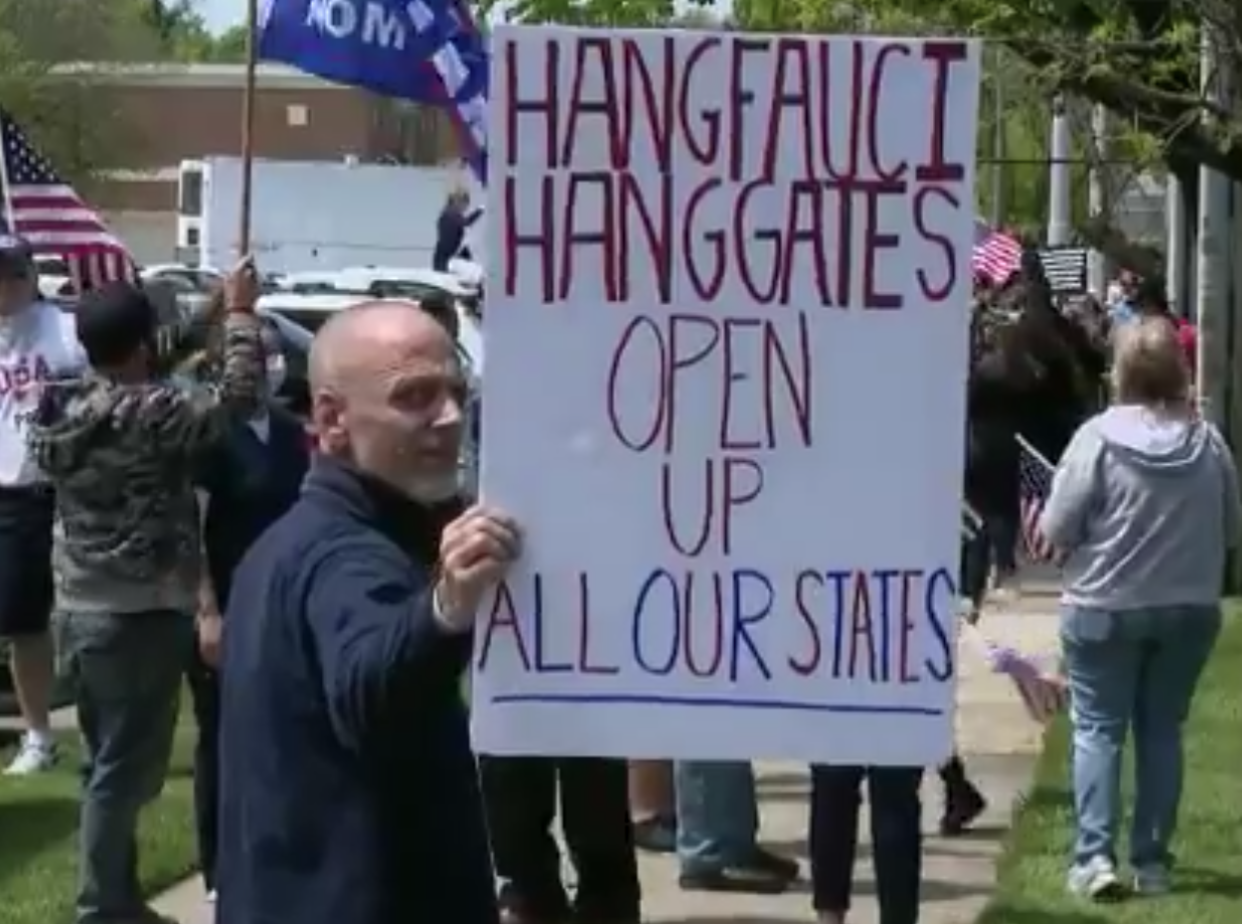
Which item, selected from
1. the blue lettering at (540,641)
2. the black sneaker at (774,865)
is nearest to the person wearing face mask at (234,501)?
the black sneaker at (774,865)

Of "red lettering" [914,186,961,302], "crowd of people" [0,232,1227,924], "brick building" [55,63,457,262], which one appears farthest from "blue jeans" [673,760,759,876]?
"brick building" [55,63,457,262]

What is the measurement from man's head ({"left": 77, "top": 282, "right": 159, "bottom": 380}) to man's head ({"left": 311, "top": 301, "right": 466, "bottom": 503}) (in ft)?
13.6

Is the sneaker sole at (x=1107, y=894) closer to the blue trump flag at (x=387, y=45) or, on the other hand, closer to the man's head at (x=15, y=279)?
the man's head at (x=15, y=279)

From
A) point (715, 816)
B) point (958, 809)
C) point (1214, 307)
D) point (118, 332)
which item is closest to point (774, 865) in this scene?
point (715, 816)

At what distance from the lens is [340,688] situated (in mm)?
4121

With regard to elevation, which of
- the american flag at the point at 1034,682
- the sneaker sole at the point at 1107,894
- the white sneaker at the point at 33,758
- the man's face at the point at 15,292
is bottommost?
the white sneaker at the point at 33,758

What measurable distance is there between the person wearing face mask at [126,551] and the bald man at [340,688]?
4009 millimetres

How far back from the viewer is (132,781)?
27.5 ft

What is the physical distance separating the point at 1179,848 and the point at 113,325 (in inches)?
143

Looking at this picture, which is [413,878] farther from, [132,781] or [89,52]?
[89,52]

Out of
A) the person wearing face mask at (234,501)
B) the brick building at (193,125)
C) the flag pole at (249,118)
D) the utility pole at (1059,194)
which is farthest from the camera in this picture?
the brick building at (193,125)

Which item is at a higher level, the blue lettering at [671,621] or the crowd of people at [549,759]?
the blue lettering at [671,621]

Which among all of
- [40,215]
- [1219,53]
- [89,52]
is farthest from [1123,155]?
[89,52]

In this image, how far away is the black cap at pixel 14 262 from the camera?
425 inches
